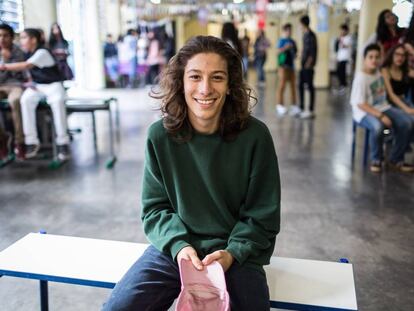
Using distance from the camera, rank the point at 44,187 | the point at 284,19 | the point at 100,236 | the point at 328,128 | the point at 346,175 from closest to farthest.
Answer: the point at 100,236, the point at 44,187, the point at 346,175, the point at 328,128, the point at 284,19

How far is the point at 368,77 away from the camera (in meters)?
4.65

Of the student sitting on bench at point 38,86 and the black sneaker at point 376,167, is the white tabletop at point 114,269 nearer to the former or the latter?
the black sneaker at point 376,167

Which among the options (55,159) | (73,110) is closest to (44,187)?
(55,159)

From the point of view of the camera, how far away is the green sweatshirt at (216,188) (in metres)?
1.70

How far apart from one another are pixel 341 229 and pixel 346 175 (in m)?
1.34

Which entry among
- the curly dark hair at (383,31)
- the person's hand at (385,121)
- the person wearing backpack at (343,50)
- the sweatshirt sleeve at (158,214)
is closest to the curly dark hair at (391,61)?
the person's hand at (385,121)

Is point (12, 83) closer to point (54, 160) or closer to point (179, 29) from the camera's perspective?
point (54, 160)

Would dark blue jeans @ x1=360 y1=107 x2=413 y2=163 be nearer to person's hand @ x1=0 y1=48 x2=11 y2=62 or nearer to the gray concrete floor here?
the gray concrete floor

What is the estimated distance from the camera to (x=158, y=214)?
1.77m

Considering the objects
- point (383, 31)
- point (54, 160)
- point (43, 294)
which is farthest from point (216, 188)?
point (383, 31)

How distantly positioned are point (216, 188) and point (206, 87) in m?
0.35

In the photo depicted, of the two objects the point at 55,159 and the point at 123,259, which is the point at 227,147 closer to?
the point at 123,259

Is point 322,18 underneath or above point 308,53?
above

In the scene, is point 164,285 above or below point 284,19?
below
